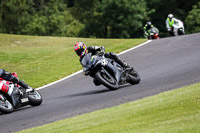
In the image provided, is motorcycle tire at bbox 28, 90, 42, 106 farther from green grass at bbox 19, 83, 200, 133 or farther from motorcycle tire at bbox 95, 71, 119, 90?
green grass at bbox 19, 83, 200, 133

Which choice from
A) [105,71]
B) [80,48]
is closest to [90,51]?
[80,48]

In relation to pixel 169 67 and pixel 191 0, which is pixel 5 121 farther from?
pixel 191 0

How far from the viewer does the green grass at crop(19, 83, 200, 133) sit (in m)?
7.44

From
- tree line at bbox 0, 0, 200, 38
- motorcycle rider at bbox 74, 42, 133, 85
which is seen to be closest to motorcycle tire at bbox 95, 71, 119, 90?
motorcycle rider at bbox 74, 42, 133, 85

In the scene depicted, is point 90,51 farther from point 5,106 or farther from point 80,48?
point 5,106

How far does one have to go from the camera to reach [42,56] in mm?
25953

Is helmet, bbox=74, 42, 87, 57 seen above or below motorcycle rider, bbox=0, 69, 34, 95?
above

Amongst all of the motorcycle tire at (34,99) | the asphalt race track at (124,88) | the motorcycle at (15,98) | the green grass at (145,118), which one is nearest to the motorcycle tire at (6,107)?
the motorcycle at (15,98)

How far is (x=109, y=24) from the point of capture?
65.2 m

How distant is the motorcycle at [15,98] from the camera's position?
1249cm

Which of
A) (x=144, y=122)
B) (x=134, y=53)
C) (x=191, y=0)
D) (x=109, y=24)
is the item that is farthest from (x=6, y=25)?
(x=144, y=122)

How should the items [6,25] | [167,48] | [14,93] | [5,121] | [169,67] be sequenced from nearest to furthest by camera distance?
[5,121]
[14,93]
[169,67]
[167,48]
[6,25]

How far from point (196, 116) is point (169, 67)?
9447 mm

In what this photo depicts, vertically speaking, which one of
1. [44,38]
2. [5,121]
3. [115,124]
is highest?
[115,124]
